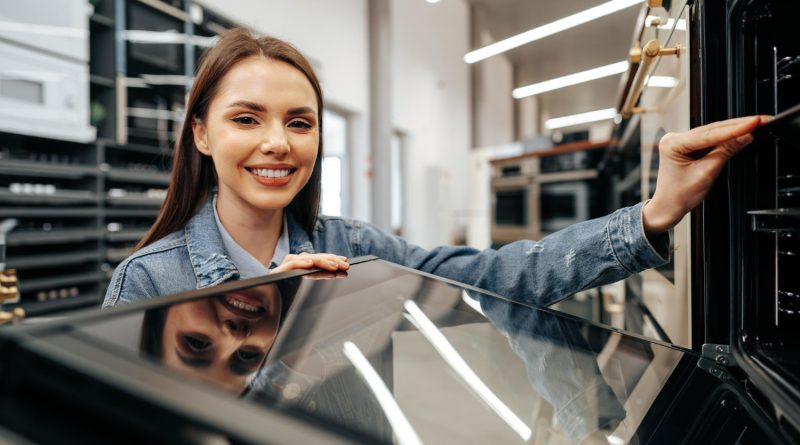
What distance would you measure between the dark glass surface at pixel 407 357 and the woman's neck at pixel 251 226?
0.34 meters

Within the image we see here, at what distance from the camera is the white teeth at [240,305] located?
1.66 feet

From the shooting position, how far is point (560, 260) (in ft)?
2.85

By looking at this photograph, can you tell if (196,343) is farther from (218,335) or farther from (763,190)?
(763,190)

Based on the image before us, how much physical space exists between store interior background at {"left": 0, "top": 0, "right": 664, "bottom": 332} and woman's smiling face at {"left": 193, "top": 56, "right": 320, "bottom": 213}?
146cm

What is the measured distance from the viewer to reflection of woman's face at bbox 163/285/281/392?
385 millimetres

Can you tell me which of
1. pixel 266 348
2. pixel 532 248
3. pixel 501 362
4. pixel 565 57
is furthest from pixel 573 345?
pixel 565 57

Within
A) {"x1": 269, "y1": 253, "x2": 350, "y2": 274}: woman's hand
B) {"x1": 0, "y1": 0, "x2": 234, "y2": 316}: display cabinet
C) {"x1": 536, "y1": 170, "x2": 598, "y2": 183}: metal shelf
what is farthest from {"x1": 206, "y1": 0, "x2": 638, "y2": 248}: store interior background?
{"x1": 269, "y1": 253, "x2": 350, "y2": 274}: woman's hand

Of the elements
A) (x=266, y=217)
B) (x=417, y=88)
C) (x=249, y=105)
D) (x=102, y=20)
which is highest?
(x=417, y=88)

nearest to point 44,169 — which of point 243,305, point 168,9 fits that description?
point 168,9

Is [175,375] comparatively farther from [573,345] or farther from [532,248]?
[532,248]

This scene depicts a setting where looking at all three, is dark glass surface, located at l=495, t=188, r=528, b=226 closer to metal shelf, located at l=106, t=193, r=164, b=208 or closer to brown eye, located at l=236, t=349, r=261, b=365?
metal shelf, located at l=106, t=193, r=164, b=208

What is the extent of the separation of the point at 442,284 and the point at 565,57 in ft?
29.7

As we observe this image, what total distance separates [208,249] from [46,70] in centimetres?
153

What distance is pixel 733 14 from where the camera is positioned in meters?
0.65
